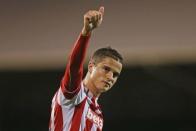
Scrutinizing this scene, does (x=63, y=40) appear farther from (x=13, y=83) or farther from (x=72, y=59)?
(x=72, y=59)

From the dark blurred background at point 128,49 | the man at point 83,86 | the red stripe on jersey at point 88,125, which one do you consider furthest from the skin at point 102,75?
the dark blurred background at point 128,49

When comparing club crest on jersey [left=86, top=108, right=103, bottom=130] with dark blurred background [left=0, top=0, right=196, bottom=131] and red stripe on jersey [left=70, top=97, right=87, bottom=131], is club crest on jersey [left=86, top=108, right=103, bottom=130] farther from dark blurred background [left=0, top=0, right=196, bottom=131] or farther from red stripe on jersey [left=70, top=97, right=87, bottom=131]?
dark blurred background [left=0, top=0, right=196, bottom=131]

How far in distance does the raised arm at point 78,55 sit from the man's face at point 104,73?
222 mm

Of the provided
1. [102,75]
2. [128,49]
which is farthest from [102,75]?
[128,49]

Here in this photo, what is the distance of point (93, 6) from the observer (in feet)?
15.8

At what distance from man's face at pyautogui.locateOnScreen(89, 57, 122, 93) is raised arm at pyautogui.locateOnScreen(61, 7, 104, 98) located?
22 centimetres

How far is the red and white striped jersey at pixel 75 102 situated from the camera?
199 cm

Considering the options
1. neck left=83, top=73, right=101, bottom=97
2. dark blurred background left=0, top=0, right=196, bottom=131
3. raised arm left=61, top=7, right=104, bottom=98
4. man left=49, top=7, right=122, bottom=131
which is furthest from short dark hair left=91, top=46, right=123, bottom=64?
dark blurred background left=0, top=0, right=196, bottom=131

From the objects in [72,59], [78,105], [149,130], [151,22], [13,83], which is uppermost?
[151,22]

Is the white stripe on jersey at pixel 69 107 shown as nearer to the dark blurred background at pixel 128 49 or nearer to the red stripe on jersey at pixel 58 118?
the red stripe on jersey at pixel 58 118

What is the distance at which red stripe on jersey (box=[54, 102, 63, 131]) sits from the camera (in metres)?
2.11

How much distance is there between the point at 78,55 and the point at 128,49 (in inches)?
116

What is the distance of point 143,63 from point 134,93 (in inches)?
17.6

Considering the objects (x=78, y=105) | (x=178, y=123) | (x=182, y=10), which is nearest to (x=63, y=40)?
(x=182, y=10)
